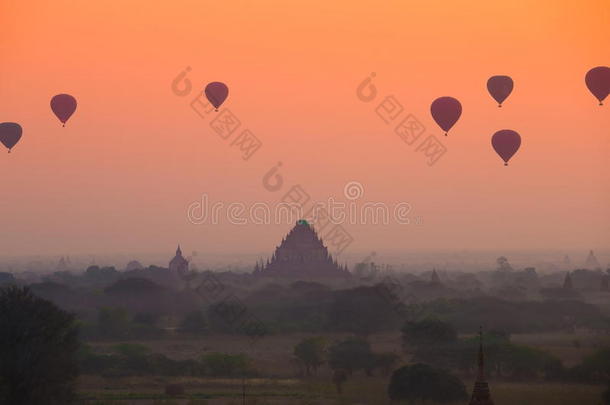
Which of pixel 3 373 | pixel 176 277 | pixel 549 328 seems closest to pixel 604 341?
pixel 549 328

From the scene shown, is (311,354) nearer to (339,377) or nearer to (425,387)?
(339,377)

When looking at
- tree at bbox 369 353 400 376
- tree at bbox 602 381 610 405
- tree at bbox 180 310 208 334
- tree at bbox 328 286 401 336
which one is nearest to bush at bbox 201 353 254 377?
tree at bbox 369 353 400 376

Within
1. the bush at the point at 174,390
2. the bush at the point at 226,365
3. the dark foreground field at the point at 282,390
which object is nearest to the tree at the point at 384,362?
the dark foreground field at the point at 282,390

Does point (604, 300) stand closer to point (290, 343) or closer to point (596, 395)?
point (290, 343)

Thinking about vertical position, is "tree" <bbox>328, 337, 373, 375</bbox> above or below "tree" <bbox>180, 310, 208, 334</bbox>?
below

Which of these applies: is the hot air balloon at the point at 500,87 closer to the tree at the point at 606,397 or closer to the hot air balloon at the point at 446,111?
the hot air balloon at the point at 446,111

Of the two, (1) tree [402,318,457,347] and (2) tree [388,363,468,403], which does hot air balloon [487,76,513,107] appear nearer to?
(1) tree [402,318,457,347]
